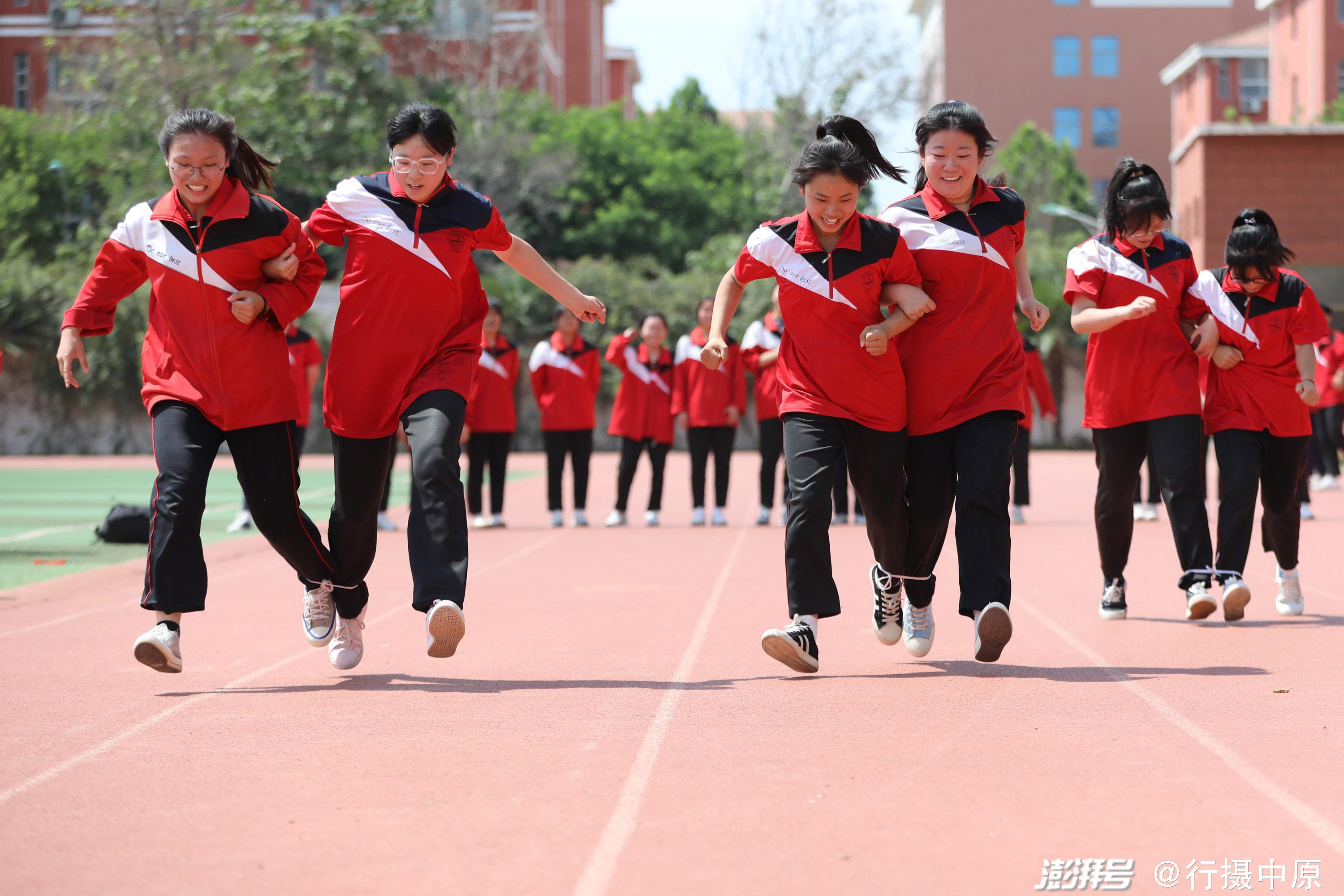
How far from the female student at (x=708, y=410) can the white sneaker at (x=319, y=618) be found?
8568mm

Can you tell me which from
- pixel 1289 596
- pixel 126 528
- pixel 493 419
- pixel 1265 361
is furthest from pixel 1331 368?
pixel 126 528

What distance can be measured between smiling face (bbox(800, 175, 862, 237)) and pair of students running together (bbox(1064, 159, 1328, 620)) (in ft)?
5.18

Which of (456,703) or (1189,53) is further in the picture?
(1189,53)

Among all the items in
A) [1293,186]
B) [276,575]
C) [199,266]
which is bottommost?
[276,575]

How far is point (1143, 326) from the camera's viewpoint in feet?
24.1

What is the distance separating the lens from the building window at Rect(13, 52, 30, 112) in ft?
194

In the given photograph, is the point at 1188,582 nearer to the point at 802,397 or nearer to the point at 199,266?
the point at 802,397

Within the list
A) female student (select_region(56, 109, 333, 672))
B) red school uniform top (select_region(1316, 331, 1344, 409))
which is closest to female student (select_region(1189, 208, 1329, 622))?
female student (select_region(56, 109, 333, 672))

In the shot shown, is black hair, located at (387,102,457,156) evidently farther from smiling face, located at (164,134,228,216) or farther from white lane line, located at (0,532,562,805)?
white lane line, located at (0,532,562,805)

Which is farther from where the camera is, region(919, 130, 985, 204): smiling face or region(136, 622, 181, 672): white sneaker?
region(919, 130, 985, 204): smiling face

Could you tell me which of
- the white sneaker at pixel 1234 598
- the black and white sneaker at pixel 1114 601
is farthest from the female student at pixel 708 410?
the white sneaker at pixel 1234 598

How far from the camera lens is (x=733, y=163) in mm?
52875

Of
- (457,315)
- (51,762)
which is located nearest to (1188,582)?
(457,315)

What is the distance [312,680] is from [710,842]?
281 centimetres
